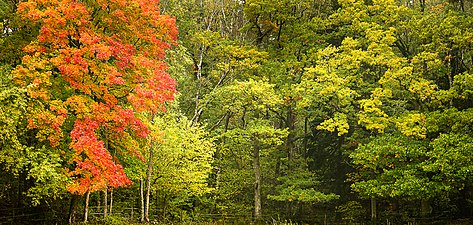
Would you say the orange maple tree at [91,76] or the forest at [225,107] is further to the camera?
the forest at [225,107]

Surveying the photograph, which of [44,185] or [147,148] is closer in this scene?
[44,185]

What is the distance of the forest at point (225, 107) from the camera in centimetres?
1153

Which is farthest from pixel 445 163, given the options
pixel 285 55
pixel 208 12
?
pixel 208 12

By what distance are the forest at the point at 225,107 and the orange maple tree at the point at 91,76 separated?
0.05m

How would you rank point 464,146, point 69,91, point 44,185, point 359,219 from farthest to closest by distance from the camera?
point 359,219 → point 464,146 → point 69,91 → point 44,185

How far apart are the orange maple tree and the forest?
2.0 inches

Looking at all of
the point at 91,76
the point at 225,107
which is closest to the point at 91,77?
the point at 91,76

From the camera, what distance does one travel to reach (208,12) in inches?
939

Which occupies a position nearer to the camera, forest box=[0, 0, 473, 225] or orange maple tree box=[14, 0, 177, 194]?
orange maple tree box=[14, 0, 177, 194]

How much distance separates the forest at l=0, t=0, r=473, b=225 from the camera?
11.5 m

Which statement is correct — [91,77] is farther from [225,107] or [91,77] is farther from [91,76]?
[225,107]

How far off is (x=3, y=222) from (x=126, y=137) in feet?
15.0

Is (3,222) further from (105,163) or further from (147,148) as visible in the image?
(147,148)

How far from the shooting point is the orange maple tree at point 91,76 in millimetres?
11219
